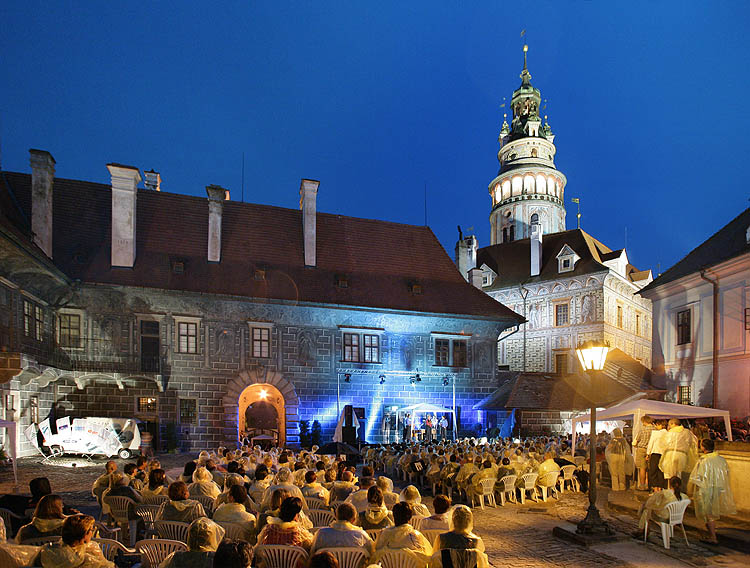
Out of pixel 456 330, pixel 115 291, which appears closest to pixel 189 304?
pixel 115 291

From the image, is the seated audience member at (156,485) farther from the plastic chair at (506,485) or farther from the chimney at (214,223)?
the chimney at (214,223)

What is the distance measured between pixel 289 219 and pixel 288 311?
5.80 metres

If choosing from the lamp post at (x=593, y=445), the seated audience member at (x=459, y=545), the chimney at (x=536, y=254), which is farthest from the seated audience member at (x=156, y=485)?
the chimney at (x=536, y=254)

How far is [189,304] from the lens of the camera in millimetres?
24531

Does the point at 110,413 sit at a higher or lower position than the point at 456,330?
lower

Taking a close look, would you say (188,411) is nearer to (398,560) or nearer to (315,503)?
(315,503)

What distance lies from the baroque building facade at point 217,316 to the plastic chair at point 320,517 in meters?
14.7

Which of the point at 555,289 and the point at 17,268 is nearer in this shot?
the point at 17,268

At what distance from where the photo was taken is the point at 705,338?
913 inches

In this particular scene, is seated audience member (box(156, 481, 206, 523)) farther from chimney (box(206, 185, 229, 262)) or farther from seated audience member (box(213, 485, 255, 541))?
chimney (box(206, 185, 229, 262))

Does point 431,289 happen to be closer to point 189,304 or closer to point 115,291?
point 189,304

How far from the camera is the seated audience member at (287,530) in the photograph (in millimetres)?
5809

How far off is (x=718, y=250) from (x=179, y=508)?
Answer: 23323 mm

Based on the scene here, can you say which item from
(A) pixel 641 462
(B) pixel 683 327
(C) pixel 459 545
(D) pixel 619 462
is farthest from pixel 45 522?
(B) pixel 683 327
